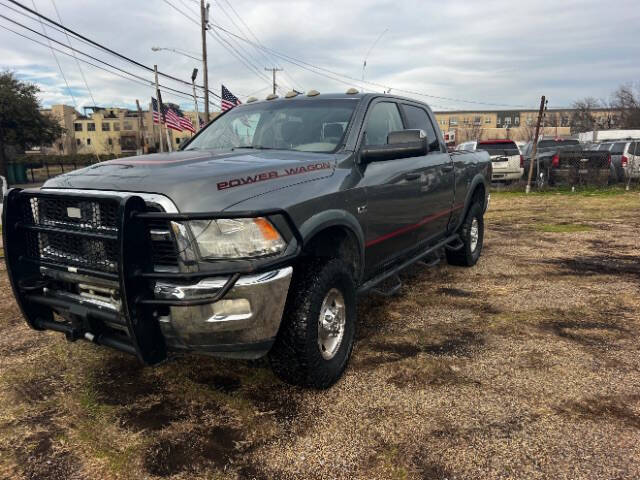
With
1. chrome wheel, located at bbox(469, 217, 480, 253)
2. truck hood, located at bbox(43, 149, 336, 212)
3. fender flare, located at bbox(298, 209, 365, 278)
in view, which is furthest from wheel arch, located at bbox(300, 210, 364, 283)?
chrome wheel, located at bbox(469, 217, 480, 253)

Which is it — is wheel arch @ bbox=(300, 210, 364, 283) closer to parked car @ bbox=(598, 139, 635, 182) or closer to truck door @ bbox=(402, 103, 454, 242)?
truck door @ bbox=(402, 103, 454, 242)

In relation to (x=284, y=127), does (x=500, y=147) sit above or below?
below

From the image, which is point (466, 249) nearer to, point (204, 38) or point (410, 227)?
point (410, 227)

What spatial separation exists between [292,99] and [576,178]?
13.1 metres

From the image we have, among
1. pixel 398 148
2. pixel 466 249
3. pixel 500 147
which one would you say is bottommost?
pixel 466 249

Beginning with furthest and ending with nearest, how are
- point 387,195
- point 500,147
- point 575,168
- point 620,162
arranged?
point 500,147, point 620,162, point 575,168, point 387,195

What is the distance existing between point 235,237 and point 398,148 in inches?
58.2

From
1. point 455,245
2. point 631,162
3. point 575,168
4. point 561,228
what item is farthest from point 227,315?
point 631,162

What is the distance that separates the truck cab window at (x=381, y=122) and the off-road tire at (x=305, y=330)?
1.29 m

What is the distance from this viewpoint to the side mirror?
328cm

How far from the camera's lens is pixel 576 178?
14492 millimetres

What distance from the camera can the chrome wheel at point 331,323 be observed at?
2904 mm

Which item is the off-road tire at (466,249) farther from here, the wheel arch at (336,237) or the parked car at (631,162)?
the parked car at (631,162)

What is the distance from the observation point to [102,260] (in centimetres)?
249
